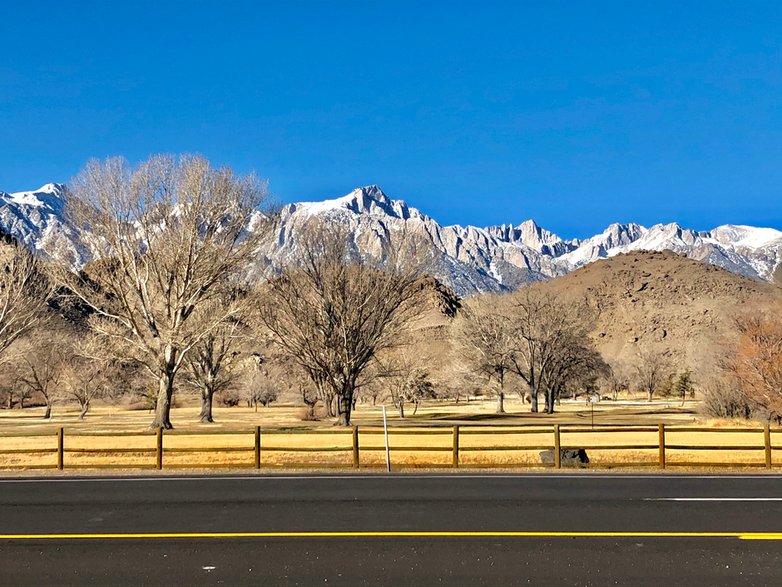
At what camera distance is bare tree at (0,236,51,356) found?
51281mm

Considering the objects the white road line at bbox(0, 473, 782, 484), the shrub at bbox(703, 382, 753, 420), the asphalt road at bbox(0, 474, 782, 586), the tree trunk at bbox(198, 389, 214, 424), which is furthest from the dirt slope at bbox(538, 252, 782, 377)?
the asphalt road at bbox(0, 474, 782, 586)

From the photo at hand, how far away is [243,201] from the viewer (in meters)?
39.0

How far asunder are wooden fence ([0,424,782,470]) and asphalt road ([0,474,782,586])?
4209 mm

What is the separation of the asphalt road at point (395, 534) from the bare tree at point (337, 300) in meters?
24.2

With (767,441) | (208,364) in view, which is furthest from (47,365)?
(767,441)

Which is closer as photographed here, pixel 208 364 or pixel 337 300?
pixel 337 300

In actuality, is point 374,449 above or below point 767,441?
below

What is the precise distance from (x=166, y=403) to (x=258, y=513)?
29.3 metres

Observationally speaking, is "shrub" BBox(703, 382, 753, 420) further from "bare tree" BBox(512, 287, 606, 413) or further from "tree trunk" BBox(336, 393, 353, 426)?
"tree trunk" BBox(336, 393, 353, 426)

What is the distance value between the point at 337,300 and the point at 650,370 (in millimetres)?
94752

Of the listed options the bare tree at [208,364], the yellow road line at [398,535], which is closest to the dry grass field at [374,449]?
the yellow road line at [398,535]

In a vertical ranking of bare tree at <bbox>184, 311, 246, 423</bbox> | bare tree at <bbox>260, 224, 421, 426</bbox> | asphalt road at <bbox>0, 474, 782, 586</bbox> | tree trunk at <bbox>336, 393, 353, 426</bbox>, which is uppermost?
bare tree at <bbox>260, 224, 421, 426</bbox>

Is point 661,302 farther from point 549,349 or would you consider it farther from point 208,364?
point 208,364

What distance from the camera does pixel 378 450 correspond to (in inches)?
1101
